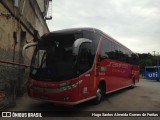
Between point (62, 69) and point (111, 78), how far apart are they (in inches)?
181

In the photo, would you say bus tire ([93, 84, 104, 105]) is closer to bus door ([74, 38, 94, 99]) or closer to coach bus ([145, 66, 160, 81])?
bus door ([74, 38, 94, 99])

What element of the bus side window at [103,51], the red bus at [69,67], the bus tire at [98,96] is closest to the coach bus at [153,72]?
the bus side window at [103,51]

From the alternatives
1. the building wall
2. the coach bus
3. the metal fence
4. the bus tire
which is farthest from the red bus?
the coach bus

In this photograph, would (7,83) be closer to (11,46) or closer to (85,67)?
(11,46)

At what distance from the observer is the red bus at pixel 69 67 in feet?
25.5

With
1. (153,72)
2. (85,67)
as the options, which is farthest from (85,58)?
(153,72)

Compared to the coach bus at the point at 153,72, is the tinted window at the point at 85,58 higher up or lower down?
higher up

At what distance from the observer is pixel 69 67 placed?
786 cm

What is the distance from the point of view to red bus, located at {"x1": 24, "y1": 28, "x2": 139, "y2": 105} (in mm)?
7785

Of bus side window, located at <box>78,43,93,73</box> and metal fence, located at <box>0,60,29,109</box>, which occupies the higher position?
bus side window, located at <box>78,43,93,73</box>

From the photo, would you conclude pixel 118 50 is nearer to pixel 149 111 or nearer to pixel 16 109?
pixel 149 111

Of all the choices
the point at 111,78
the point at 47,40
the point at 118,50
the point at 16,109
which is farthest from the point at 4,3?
the point at 118,50

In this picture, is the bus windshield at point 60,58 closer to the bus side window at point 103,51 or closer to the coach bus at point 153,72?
the bus side window at point 103,51

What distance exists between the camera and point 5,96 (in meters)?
8.23
